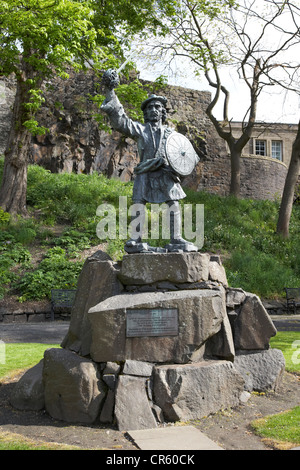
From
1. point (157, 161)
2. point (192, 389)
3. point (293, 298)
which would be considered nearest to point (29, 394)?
point (192, 389)

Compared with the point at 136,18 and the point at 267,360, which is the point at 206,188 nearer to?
the point at 136,18

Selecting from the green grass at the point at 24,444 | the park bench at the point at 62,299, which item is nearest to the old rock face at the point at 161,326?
the green grass at the point at 24,444

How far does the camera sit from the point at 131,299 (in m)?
5.02

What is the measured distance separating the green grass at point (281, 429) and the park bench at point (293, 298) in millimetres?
8723

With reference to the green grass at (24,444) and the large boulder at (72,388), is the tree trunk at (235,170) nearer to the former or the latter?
the large boulder at (72,388)

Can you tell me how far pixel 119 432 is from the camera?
4.27 metres

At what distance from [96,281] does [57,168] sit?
16419 mm

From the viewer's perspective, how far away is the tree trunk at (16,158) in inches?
588

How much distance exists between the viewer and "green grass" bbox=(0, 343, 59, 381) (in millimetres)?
6371

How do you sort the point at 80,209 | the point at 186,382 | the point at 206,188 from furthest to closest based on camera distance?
1. the point at 206,188
2. the point at 80,209
3. the point at 186,382

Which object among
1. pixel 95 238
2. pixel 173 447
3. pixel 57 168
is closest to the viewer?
pixel 173 447

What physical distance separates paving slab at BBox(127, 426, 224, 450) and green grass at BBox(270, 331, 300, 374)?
117 inches

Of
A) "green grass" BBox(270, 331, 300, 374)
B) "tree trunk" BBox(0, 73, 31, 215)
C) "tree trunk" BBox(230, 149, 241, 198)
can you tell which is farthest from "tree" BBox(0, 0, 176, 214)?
Answer: "green grass" BBox(270, 331, 300, 374)
